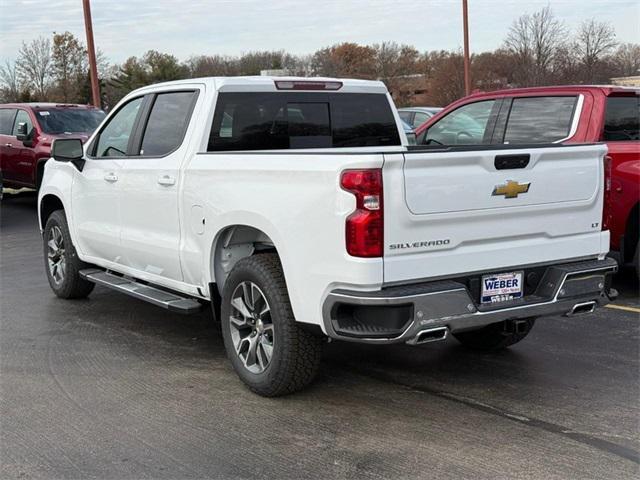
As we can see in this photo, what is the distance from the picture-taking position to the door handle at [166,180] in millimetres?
5352

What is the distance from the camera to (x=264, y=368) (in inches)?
185

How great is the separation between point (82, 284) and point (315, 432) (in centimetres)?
394

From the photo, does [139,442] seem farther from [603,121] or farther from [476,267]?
[603,121]

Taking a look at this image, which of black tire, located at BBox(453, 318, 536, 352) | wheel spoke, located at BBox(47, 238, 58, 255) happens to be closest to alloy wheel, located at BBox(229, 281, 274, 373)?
black tire, located at BBox(453, 318, 536, 352)

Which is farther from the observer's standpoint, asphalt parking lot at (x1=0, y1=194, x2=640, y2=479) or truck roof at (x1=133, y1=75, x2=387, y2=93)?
truck roof at (x1=133, y1=75, x2=387, y2=93)

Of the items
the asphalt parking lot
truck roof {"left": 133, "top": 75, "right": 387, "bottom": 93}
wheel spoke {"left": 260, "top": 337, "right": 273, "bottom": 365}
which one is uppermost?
truck roof {"left": 133, "top": 75, "right": 387, "bottom": 93}

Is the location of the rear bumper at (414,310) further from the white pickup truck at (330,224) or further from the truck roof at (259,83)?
the truck roof at (259,83)

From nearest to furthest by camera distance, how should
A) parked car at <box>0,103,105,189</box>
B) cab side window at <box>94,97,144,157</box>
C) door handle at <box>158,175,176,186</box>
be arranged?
1. door handle at <box>158,175,176,186</box>
2. cab side window at <box>94,97,144,157</box>
3. parked car at <box>0,103,105,189</box>

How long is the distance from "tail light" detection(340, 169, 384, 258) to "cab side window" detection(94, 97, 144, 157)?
287 centimetres

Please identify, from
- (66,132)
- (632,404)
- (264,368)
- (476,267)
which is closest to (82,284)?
(264,368)

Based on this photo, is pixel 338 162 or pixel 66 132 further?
pixel 66 132

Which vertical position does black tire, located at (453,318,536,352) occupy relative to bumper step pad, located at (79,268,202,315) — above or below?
below

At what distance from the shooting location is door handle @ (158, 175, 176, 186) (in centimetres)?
535

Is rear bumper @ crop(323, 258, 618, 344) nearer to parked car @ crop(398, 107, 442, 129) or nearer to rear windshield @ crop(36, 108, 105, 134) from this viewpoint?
rear windshield @ crop(36, 108, 105, 134)
